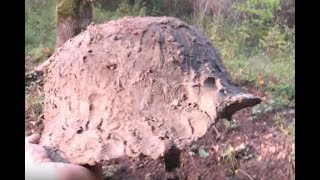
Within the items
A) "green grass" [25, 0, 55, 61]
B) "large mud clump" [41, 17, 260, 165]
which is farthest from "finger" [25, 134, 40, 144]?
"green grass" [25, 0, 55, 61]

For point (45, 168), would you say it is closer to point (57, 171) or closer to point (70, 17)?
point (57, 171)

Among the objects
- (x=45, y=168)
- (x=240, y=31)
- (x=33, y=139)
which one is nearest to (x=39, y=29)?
(x=33, y=139)

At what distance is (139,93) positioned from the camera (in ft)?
4.07

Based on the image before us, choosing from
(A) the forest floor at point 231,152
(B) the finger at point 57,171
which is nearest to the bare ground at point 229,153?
(A) the forest floor at point 231,152

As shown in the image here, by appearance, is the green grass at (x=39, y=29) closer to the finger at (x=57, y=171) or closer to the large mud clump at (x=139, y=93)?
the large mud clump at (x=139, y=93)

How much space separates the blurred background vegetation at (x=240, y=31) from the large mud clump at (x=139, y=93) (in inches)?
6.1

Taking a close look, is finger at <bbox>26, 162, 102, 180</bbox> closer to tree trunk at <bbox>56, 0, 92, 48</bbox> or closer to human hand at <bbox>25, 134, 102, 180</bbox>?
human hand at <bbox>25, 134, 102, 180</bbox>

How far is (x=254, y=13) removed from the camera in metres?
1.51

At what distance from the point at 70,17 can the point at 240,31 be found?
502 millimetres

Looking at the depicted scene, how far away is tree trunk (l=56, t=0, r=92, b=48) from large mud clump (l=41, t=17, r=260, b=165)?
195mm

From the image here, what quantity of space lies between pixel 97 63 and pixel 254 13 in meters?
0.52
